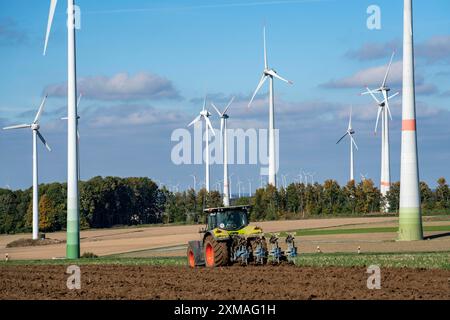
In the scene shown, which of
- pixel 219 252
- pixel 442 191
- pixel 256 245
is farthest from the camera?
pixel 442 191

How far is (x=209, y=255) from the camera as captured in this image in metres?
36.6

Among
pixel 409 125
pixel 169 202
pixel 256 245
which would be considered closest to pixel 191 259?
pixel 256 245

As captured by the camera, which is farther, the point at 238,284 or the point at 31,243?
the point at 31,243

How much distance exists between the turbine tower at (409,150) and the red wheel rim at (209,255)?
24874 millimetres

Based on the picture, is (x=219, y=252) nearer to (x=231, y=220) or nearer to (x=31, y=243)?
(x=231, y=220)

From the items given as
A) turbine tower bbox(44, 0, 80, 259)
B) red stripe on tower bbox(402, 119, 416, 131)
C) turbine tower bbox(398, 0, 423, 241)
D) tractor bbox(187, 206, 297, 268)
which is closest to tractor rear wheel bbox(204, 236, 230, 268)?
tractor bbox(187, 206, 297, 268)

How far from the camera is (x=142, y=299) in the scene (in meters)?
24.3

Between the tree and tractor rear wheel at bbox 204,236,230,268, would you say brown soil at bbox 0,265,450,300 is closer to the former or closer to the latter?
tractor rear wheel at bbox 204,236,230,268

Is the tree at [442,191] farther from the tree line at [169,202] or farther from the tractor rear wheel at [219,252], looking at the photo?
the tractor rear wheel at [219,252]

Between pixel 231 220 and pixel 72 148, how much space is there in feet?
72.4

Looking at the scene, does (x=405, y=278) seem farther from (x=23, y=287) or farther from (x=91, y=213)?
(x=91, y=213)

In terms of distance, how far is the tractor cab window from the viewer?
36.2 meters

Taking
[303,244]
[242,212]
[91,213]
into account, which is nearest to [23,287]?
[242,212]

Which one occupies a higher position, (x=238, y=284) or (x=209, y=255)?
(x=209, y=255)
